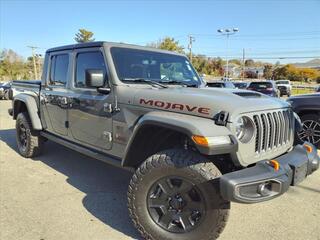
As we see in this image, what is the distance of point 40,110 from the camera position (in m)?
5.46

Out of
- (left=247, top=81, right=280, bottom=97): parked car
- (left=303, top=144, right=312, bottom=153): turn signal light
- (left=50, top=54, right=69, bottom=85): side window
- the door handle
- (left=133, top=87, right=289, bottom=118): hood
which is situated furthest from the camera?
(left=247, top=81, right=280, bottom=97): parked car

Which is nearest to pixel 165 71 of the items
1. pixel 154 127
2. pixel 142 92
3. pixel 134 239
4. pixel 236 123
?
pixel 142 92

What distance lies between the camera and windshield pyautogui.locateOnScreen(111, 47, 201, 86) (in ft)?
12.5

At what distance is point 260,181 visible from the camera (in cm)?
253

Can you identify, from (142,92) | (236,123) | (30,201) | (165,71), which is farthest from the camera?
(165,71)

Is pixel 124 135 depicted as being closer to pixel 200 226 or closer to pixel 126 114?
pixel 126 114

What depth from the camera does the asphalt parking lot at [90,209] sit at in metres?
3.26

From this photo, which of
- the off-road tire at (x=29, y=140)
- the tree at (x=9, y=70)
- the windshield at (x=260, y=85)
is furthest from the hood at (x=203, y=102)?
the tree at (x=9, y=70)

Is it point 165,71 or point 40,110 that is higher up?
point 165,71

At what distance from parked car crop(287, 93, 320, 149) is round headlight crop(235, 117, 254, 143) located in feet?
14.3

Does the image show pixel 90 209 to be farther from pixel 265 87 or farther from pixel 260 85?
pixel 260 85

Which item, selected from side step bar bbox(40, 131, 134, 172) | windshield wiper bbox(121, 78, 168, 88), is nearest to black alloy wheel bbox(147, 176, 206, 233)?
side step bar bbox(40, 131, 134, 172)

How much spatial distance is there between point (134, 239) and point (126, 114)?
1.28 meters

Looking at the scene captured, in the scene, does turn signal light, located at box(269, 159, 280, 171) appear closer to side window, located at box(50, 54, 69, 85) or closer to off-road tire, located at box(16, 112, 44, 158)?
side window, located at box(50, 54, 69, 85)
